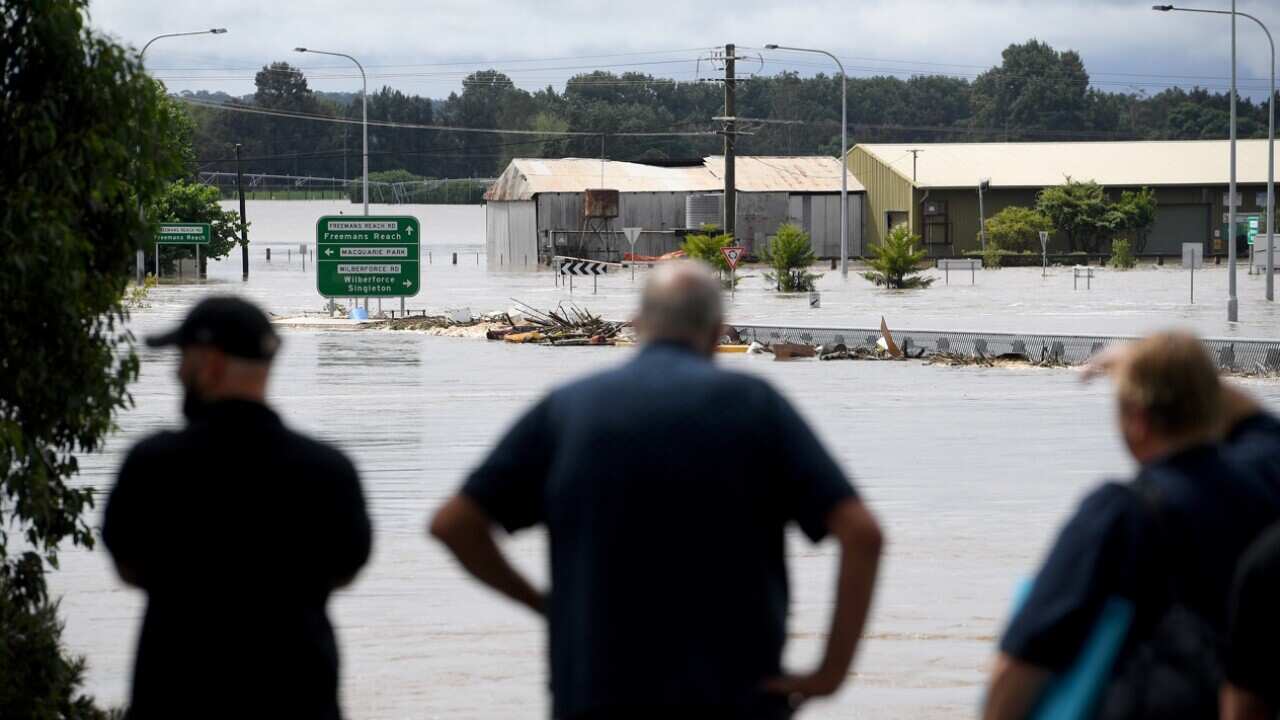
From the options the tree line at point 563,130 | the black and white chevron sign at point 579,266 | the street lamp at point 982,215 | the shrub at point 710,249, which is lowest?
the black and white chevron sign at point 579,266

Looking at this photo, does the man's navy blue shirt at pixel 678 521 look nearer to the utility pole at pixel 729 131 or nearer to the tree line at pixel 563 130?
the utility pole at pixel 729 131

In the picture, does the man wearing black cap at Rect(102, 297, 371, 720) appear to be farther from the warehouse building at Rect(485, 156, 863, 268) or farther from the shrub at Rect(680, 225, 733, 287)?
the warehouse building at Rect(485, 156, 863, 268)

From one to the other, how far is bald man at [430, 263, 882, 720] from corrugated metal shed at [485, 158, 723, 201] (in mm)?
87377

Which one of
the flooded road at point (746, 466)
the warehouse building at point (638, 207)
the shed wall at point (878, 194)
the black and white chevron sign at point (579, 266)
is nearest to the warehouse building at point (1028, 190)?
the shed wall at point (878, 194)

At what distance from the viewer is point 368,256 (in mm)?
43219

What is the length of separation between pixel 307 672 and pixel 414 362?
27349mm

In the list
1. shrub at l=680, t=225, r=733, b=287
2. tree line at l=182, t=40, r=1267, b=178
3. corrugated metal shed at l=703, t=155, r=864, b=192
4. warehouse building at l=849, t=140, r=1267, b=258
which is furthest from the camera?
tree line at l=182, t=40, r=1267, b=178

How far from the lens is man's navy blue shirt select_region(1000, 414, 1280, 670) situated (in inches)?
127

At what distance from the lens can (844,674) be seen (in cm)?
359

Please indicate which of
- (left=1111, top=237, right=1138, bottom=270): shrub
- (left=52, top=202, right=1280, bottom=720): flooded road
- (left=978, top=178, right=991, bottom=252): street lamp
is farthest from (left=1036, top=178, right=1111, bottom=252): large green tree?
(left=52, top=202, right=1280, bottom=720): flooded road

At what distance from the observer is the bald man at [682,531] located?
3.46m

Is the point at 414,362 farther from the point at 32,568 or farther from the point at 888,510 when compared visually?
the point at 32,568

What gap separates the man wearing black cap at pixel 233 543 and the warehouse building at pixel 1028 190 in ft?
287

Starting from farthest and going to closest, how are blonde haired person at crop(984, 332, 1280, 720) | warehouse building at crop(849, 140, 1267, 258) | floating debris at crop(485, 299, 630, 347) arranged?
1. warehouse building at crop(849, 140, 1267, 258)
2. floating debris at crop(485, 299, 630, 347)
3. blonde haired person at crop(984, 332, 1280, 720)
